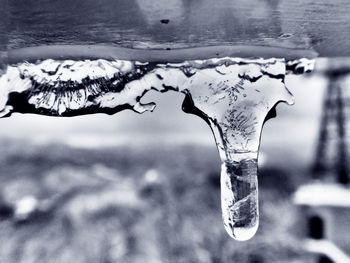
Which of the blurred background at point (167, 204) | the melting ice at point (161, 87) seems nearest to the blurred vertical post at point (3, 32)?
the melting ice at point (161, 87)

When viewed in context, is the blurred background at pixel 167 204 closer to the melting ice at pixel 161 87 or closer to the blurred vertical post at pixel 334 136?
the blurred vertical post at pixel 334 136

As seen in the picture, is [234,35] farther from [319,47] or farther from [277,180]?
[277,180]

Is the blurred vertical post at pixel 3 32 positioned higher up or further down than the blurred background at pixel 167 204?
higher up

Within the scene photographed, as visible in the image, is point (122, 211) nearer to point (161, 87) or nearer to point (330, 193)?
point (330, 193)

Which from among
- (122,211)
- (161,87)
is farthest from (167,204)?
(161,87)

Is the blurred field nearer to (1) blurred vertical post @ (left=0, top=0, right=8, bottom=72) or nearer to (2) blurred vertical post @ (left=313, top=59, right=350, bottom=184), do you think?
(2) blurred vertical post @ (left=313, top=59, right=350, bottom=184)

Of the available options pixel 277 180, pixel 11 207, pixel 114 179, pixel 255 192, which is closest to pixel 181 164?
pixel 114 179

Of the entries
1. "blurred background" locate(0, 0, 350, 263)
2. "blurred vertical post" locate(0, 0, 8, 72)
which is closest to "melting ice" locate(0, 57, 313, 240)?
"blurred vertical post" locate(0, 0, 8, 72)
